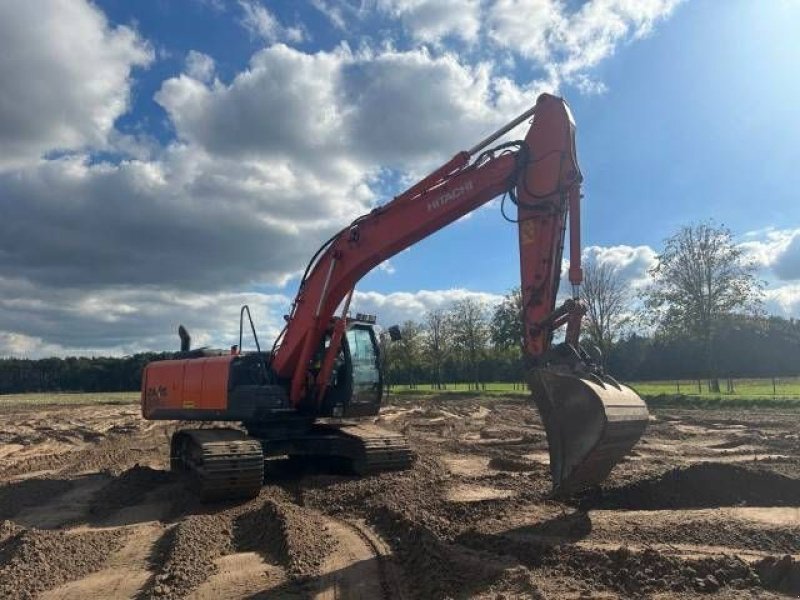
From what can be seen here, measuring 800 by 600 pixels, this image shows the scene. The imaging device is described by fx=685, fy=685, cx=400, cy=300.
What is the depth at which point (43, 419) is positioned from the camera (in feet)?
95.1

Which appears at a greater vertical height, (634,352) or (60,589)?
(634,352)

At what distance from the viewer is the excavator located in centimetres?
684

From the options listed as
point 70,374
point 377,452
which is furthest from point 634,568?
point 70,374

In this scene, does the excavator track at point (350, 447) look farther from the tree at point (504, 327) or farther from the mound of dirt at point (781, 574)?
the tree at point (504, 327)

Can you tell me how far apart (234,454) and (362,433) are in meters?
2.79

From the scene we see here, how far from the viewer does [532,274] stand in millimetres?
8102

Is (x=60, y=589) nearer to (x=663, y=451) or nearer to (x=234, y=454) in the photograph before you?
(x=234, y=454)

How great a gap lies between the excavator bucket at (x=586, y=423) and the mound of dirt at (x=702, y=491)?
1.53m

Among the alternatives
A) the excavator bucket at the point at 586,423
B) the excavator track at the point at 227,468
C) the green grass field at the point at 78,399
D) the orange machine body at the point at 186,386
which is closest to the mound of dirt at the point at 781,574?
the excavator bucket at the point at 586,423

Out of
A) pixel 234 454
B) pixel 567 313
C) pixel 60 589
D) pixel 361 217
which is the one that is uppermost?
pixel 361 217

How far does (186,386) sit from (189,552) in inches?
226

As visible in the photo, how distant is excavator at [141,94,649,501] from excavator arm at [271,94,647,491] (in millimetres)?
16

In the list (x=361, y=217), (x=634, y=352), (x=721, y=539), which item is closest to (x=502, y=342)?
(x=634, y=352)

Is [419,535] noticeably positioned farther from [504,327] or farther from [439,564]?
[504,327]
